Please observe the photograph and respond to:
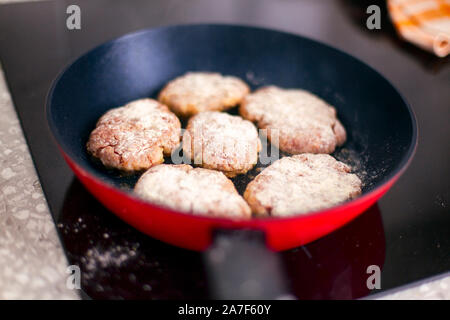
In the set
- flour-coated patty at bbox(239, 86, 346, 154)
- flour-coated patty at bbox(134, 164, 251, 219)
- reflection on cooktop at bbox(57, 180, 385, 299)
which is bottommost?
reflection on cooktop at bbox(57, 180, 385, 299)

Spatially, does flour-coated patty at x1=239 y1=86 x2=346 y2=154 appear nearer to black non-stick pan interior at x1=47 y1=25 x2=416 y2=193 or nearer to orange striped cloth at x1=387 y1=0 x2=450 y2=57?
black non-stick pan interior at x1=47 y1=25 x2=416 y2=193

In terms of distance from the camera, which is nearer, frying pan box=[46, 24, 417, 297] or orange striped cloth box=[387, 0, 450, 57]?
frying pan box=[46, 24, 417, 297]

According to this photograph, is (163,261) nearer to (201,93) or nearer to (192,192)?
(192,192)

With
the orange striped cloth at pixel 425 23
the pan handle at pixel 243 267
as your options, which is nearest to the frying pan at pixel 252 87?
the pan handle at pixel 243 267

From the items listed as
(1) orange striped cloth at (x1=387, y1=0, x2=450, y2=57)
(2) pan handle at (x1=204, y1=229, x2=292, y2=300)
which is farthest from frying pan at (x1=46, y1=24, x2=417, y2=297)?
(1) orange striped cloth at (x1=387, y1=0, x2=450, y2=57)

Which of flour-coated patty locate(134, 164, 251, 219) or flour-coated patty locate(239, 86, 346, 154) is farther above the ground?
flour-coated patty locate(239, 86, 346, 154)

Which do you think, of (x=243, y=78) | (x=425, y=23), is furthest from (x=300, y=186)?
(x=425, y=23)
